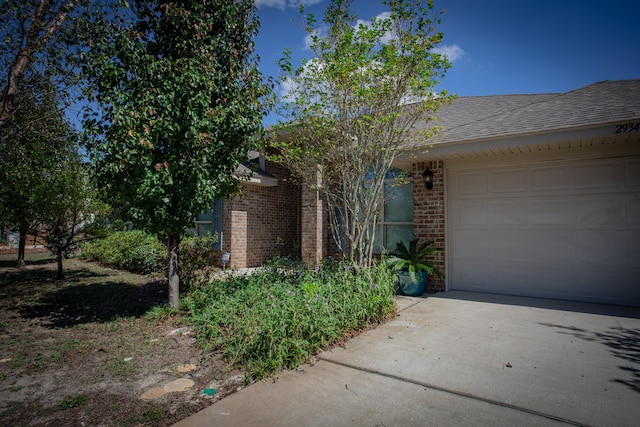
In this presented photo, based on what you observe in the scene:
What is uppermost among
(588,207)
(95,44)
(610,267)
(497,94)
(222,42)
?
(497,94)

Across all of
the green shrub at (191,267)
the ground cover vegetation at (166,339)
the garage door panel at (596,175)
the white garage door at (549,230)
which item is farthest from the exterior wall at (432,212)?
the green shrub at (191,267)

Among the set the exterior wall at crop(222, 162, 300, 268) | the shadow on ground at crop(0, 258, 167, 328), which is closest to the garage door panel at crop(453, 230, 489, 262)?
the exterior wall at crop(222, 162, 300, 268)

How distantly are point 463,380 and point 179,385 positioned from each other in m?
2.55

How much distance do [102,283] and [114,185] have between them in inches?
181

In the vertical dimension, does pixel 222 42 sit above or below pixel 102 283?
above

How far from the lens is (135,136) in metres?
4.26

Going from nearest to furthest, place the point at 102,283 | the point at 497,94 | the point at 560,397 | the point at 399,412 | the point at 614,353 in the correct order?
the point at 399,412 → the point at 560,397 → the point at 614,353 → the point at 102,283 → the point at 497,94

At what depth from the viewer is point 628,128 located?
477 cm

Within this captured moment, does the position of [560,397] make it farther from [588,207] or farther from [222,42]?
[222,42]

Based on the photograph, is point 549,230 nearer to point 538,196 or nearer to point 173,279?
point 538,196

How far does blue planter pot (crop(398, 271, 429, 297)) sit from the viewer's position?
6441mm

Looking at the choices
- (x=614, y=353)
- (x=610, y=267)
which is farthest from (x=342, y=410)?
(x=610, y=267)

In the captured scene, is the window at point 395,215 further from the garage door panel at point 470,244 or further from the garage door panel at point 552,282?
the garage door panel at point 552,282

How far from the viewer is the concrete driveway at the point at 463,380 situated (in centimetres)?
248
